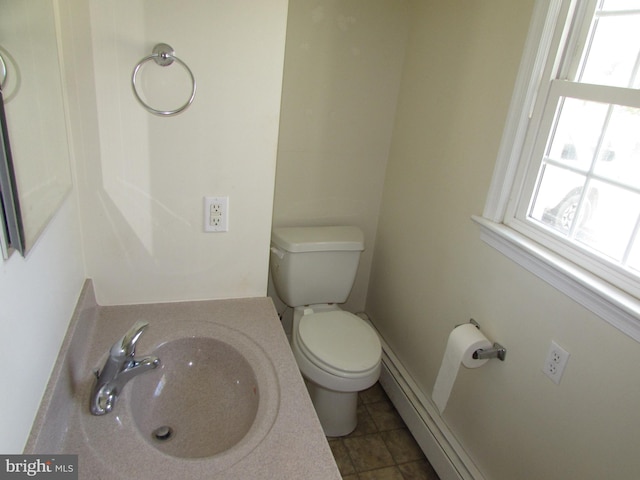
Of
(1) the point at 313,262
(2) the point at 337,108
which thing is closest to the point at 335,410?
(1) the point at 313,262

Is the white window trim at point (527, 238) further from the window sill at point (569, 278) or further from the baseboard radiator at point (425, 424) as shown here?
the baseboard radiator at point (425, 424)

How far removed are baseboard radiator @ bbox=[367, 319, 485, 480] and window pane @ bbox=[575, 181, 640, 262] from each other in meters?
0.97

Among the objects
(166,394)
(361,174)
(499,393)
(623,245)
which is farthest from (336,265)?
(623,245)

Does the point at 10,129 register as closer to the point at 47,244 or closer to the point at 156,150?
the point at 47,244

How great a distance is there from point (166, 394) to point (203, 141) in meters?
0.74

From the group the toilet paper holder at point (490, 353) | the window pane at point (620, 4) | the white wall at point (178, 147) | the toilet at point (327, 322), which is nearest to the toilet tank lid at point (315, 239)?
the toilet at point (327, 322)

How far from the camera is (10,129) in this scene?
0.73m

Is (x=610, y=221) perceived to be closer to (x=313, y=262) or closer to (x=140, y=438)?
(x=313, y=262)

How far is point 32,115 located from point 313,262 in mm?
1377

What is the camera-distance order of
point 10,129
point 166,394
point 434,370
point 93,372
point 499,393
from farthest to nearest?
1. point 434,370
2. point 499,393
3. point 166,394
4. point 93,372
5. point 10,129

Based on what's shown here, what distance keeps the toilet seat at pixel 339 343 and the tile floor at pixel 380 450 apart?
43 cm

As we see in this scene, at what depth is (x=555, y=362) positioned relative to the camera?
1302mm

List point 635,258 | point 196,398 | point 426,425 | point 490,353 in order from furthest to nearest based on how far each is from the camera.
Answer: point 426,425 → point 490,353 → point 196,398 → point 635,258

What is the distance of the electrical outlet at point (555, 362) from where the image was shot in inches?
50.2
